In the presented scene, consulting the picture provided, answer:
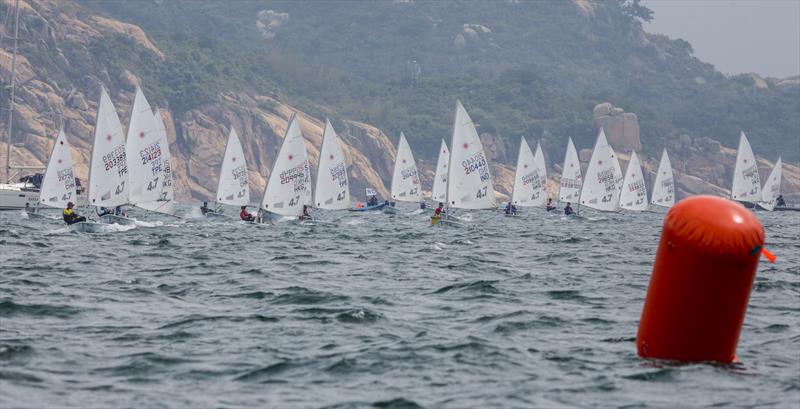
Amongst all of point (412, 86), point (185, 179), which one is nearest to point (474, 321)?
point (185, 179)

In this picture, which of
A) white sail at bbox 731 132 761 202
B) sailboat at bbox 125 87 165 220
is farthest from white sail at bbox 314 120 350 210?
white sail at bbox 731 132 761 202

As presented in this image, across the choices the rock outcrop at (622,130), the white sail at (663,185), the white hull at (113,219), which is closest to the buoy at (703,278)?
the white hull at (113,219)

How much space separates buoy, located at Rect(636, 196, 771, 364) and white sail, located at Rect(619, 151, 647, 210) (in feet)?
207

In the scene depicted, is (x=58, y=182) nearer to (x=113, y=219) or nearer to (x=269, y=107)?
(x=113, y=219)

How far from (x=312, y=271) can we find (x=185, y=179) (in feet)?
315

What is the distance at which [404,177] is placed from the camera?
259 feet

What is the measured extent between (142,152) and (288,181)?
6696 mm

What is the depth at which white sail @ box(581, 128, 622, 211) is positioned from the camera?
6806 cm

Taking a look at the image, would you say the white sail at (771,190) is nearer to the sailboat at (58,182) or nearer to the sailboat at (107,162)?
the sailboat at (58,182)

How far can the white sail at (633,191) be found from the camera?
250 feet

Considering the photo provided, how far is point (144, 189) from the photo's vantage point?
46.5 m

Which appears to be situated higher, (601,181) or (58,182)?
(601,181)

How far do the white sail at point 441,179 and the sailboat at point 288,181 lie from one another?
22.1 metres

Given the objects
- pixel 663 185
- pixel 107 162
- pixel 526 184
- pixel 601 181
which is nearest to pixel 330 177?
pixel 107 162
